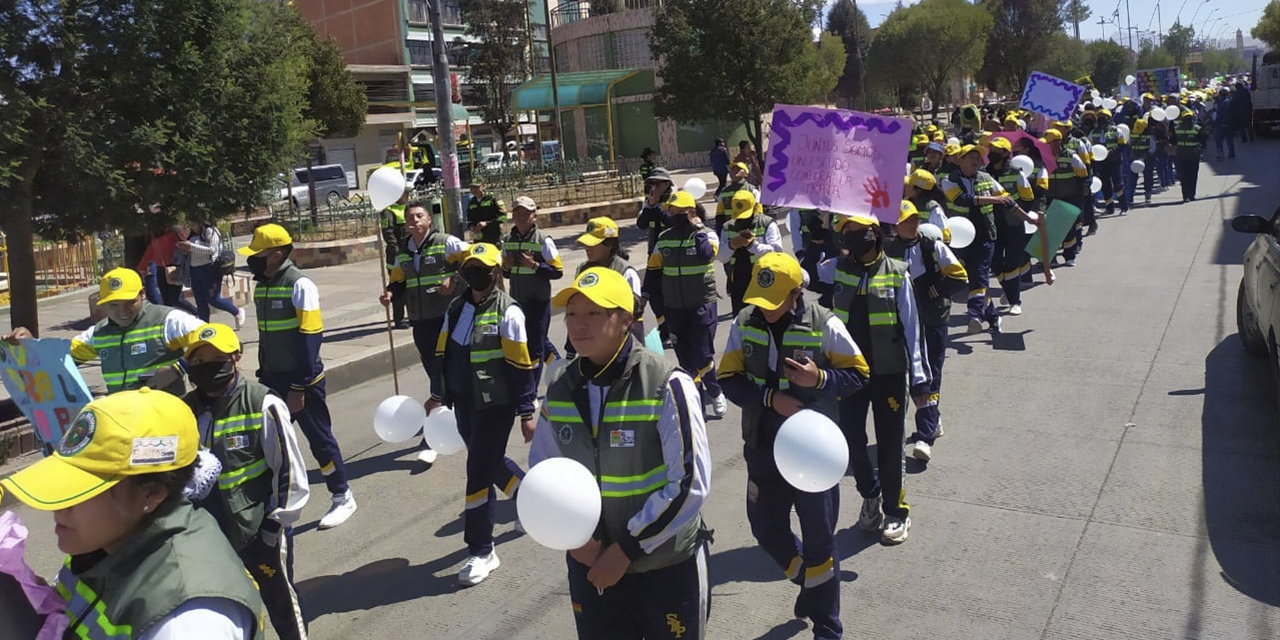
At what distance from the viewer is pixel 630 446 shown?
10.9ft

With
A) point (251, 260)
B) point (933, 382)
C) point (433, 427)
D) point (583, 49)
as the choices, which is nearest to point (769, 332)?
point (433, 427)

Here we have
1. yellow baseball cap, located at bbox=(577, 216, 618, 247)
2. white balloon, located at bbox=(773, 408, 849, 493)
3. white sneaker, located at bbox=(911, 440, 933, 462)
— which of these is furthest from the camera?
yellow baseball cap, located at bbox=(577, 216, 618, 247)

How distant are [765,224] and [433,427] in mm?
4177

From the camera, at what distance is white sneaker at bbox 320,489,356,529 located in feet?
21.9

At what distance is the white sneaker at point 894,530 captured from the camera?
572 cm

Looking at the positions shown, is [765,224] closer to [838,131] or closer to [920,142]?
[838,131]

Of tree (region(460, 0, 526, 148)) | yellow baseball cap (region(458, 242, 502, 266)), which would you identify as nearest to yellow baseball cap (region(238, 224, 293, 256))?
yellow baseball cap (region(458, 242, 502, 266))

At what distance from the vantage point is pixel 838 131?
285 inches

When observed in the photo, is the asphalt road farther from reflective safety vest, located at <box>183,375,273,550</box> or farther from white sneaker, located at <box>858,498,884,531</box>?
reflective safety vest, located at <box>183,375,273,550</box>

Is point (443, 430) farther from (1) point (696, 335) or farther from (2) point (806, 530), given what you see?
(1) point (696, 335)

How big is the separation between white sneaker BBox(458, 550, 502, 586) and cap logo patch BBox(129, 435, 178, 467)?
340 centimetres

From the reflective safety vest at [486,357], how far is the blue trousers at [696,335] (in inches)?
104

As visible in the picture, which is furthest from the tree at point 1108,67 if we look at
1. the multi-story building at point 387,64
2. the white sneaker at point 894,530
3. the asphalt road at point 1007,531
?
the white sneaker at point 894,530

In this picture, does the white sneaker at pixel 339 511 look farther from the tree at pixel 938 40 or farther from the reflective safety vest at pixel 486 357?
the tree at pixel 938 40
